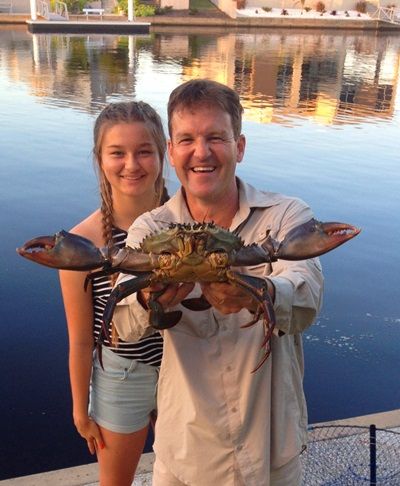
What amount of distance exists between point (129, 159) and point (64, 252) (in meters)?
1.07

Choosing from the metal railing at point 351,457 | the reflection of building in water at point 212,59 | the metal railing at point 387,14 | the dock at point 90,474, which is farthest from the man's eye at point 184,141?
the metal railing at point 387,14

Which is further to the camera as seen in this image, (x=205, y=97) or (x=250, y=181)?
(x=250, y=181)

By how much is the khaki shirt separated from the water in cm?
326

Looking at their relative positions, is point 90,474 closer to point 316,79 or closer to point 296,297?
point 296,297

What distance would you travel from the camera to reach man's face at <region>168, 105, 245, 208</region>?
2.78 meters

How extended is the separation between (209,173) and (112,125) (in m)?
1.02

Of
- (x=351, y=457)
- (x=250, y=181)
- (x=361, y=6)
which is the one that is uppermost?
(x=361, y=6)

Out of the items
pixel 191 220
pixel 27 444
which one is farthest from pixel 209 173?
pixel 27 444

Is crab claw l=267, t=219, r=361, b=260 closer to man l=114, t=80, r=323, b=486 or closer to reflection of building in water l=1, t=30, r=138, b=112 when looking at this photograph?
man l=114, t=80, r=323, b=486

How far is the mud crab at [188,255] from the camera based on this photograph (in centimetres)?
243

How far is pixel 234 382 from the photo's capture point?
268 centimetres

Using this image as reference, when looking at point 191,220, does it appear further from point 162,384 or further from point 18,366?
point 18,366

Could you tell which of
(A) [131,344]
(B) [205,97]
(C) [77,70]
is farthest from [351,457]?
(C) [77,70]

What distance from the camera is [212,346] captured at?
8.88ft
